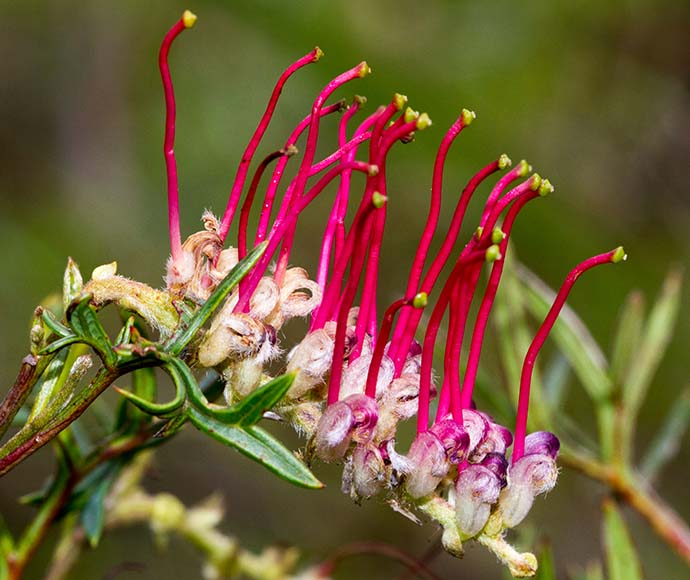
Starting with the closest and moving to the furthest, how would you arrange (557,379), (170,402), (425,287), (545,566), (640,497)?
1. (170,402)
2. (425,287)
3. (545,566)
4. (640,497)
5. (557,379)

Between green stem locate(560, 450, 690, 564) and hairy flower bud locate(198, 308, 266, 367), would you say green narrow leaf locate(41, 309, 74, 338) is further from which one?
green stem locate(560, 450, 690, 564)

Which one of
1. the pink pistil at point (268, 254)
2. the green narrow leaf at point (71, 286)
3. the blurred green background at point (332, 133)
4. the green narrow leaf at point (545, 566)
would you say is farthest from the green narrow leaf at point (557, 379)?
the blurred green background at point (332, 133)

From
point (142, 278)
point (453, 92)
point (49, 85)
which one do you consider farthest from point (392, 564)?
point (49, 85)

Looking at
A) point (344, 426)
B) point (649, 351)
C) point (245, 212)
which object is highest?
point (649, 351)

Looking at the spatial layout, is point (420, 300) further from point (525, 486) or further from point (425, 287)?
point (525, 486)

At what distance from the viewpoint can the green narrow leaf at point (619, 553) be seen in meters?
1.00

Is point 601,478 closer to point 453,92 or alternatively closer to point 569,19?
point 453,92

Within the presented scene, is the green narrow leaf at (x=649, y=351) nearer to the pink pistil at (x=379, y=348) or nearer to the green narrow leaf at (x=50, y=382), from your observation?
the pink pistil at (x=379, y=348)

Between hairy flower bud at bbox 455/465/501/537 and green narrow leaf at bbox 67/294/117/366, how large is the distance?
29cm

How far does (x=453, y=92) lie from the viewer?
12.3 feet

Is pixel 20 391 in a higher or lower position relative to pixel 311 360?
lower

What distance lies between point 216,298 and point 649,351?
83 cm

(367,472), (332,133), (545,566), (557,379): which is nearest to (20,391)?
(367,472)

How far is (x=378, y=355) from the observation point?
0.71 m
